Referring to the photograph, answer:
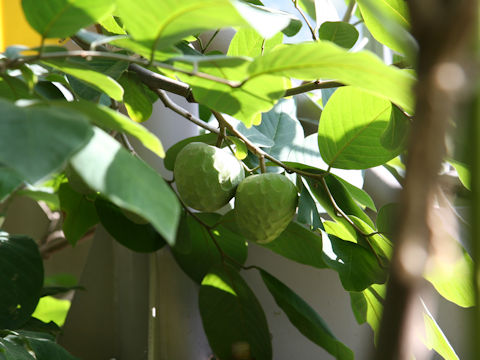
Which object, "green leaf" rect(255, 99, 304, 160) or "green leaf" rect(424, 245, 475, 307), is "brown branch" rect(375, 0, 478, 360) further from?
"green leaf" rect(255, 99, 304, 160)

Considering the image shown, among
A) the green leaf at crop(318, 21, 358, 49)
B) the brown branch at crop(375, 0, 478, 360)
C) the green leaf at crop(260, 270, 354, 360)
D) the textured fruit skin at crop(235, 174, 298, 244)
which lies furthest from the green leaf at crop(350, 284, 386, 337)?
the brown branch at crop(375, 0, 478, 360)

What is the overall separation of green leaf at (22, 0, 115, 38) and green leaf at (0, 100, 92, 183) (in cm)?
9

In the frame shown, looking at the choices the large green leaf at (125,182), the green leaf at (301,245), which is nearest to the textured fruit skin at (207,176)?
the green leaf at (301,245)

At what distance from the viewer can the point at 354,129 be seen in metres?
0.52

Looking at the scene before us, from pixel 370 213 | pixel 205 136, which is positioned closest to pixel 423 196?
pixel 205 136

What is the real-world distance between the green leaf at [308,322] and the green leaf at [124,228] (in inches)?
6.1

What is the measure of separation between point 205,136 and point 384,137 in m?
0.24

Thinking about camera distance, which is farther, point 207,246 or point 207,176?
point 207,246

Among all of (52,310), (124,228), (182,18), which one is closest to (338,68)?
(182,18)

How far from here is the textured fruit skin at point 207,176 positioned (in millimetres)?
482

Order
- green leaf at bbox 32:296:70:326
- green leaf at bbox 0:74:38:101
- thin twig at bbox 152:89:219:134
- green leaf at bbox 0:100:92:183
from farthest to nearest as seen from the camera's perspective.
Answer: green leaf at bbox 32:296:70:326, thin twig at bbox 152:89:219:134, green leaf at bbox 0:74:38:101, green leaf at bbox 0:100:92:183

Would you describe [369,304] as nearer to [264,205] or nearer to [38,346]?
[264,205]

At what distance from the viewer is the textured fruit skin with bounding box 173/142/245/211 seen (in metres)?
0.48

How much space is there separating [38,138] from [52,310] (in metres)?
0.74
